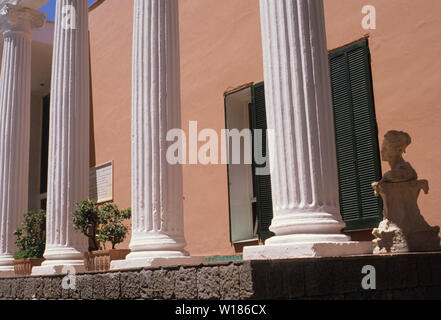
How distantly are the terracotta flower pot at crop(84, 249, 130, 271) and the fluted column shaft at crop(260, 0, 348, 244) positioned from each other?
11.5 ft

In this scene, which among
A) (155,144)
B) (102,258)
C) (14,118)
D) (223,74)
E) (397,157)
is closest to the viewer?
(397,157)

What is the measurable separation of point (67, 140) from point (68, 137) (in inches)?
2.3

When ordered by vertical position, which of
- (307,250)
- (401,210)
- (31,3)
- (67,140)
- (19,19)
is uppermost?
(31,3)

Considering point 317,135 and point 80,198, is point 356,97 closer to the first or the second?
point 317,135

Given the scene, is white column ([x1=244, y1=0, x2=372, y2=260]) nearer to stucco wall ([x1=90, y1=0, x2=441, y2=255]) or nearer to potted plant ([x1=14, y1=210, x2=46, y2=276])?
stucco wall ([x1=90, y1=0, x2=441, y2=255])

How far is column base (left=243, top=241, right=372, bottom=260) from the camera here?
4.64 meters

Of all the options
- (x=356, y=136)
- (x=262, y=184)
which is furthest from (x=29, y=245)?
(x=356, y=136)

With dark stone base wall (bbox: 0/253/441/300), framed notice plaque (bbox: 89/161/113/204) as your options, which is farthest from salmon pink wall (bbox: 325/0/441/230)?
framed notice plaque (bbox: 89/161/113/204)

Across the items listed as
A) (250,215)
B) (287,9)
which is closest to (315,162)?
(287,9)

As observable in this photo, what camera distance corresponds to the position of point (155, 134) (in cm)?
704

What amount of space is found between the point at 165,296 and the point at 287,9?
3106mm

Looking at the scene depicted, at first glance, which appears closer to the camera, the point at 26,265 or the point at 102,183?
the point at 26,265

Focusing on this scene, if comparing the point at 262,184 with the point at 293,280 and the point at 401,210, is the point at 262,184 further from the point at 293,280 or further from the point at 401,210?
the point at 293,280

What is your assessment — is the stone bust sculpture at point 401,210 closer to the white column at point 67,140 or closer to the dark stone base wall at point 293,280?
the dark stone base wall at point 293,280
